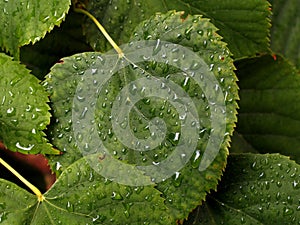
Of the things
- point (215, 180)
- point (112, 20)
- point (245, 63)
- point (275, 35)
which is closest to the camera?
point (215, 180)

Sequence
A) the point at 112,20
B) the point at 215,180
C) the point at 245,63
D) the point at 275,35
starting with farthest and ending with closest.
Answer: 1. the point at 275,35
2. the point at 245,63
3. the point at 112,20
4. the point at 215,180

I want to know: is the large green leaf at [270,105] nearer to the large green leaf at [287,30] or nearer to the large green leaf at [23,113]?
the large green leaf at [287,30]

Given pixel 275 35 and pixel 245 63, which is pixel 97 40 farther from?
pixel 275 35

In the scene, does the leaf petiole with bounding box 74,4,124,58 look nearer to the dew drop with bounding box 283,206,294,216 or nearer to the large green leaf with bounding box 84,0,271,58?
the large green leaf with bounding box 84,0,271,58

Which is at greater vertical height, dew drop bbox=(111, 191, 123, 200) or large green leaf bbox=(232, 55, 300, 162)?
dew drop bbox=(111, 191, 123, 200)

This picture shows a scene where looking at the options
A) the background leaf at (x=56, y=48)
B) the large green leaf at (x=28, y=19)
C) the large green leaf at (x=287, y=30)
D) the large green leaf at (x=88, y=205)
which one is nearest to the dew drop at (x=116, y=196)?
the large green leaf at (x=88, y=205)

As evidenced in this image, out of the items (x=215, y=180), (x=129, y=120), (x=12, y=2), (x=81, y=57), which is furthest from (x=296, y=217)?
(x=12, y=2)

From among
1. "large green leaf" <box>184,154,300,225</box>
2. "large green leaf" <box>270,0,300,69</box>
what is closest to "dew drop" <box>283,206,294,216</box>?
"large green leaf" <box>184,154,300,225</box>

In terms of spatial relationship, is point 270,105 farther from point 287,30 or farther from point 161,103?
point 161,103
